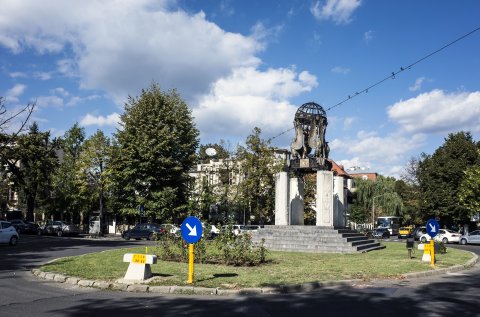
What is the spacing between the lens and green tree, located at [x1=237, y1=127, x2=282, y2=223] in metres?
47.6

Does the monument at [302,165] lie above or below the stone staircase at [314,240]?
above

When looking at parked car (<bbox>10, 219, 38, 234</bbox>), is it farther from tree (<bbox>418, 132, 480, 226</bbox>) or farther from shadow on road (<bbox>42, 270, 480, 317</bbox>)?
tree (<bbox>418, 132, 480, 226</bbox>)

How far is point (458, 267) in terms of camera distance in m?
16.8

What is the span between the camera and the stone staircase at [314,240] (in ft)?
75.0

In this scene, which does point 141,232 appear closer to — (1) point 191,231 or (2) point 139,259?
(2) point 139,259

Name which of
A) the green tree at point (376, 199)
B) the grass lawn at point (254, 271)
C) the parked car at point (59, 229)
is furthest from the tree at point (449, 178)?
the parked car at point (59, 229)

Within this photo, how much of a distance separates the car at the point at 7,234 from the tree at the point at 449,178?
46090 mm

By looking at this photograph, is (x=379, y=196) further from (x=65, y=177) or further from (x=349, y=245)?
(x=349, y=245)

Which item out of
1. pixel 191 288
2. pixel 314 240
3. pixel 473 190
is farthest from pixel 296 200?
pixel 473 190

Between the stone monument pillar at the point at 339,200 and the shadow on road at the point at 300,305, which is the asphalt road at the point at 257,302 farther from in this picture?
the stone monument pillar at the point at 339,200

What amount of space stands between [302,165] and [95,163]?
90.7ft

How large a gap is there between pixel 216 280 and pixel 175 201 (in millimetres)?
30912

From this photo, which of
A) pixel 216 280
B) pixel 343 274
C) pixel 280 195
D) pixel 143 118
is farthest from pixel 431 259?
pixel 143 118

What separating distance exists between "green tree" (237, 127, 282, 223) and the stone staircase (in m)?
21.2
